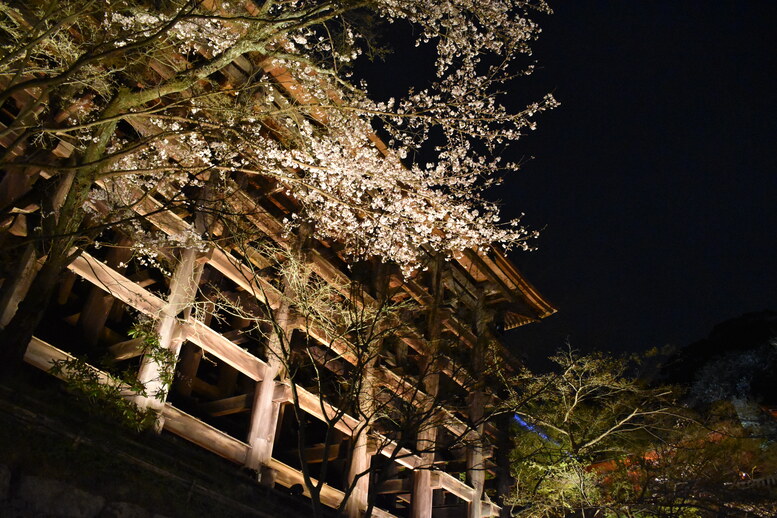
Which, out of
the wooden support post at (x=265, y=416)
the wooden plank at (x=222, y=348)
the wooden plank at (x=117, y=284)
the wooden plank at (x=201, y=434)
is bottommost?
the wooden plank at (x=201, y=434)

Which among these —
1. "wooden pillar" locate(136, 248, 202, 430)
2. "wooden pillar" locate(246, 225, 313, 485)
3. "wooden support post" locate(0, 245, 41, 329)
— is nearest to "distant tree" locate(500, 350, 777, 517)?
"wooden pillar" locate(246, 225, 313, 485)

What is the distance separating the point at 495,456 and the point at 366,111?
36.6ft

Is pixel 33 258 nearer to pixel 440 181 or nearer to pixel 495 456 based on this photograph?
pixel 440 181

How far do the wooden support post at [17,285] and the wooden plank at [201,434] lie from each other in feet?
7.04

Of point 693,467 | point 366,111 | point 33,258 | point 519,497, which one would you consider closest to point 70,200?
point 33,258

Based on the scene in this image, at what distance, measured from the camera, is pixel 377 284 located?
40.0 ft

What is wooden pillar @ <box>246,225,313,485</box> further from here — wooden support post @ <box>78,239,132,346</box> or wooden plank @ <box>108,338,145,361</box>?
wooden support post @ <box>78,239,132,346</box>

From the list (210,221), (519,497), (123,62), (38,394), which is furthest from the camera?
(519,497)

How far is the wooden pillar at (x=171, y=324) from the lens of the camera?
772 cm

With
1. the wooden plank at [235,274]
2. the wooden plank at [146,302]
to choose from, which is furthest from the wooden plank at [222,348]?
the wooden plank at [235,274]

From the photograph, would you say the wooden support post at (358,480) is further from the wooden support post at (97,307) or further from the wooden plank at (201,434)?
the wooden support post at (97,307)

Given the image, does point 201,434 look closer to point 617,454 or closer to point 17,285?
point 17,285

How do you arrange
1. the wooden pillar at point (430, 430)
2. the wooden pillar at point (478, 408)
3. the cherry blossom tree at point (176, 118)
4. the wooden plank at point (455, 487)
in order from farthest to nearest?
1. the wooden pillar at point (478, 408)
2. the wooden plank at point (455, 487)
3. the wooden pillar at point (430, 430)
4. the cherry blossom tree at point (176, 118)

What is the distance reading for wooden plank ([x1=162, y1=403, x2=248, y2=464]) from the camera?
26.2ft
